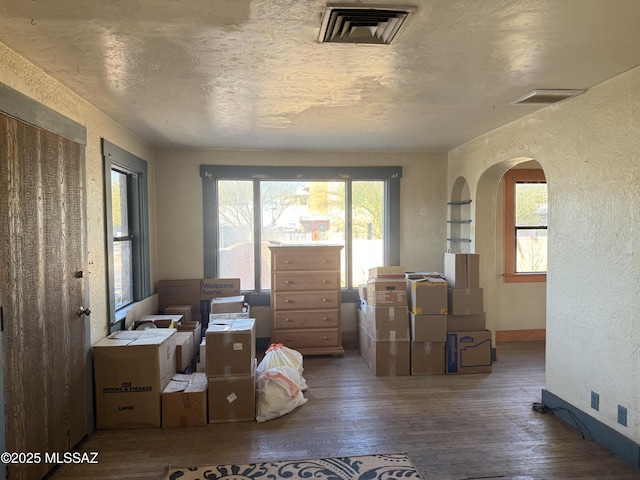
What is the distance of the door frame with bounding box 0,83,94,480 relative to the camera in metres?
1.97

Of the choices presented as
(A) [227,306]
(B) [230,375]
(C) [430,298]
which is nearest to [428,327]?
(C) [430,298]

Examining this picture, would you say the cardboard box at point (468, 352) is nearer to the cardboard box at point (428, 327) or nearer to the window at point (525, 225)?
the cardboard box at point (428, 327)

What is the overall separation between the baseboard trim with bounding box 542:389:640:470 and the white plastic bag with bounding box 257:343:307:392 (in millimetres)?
2004

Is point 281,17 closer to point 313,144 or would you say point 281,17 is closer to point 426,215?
point 313,144

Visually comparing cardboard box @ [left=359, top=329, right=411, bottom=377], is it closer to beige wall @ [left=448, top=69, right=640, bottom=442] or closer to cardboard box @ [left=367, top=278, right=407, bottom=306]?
cardboard box @ [left=367, top=278, right=407, bottom=306]

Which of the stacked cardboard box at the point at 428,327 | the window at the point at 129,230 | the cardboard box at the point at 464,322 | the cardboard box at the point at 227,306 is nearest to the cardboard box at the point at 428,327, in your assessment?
the stacked cardboard box at the point at 428,327

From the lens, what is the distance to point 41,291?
2.28 meters

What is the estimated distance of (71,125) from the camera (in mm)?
2674

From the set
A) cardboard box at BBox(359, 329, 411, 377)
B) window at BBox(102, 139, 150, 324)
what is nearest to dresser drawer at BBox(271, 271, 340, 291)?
cardboard box at BBox(359, 329, 411, 377)

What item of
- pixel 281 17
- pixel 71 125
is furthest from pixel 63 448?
pixel 281 17

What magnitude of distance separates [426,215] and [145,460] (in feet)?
13.0

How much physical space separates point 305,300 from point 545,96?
9.82 feet

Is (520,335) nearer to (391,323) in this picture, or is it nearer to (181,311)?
(391,323)

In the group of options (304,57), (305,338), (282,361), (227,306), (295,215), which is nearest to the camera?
(304,57)
